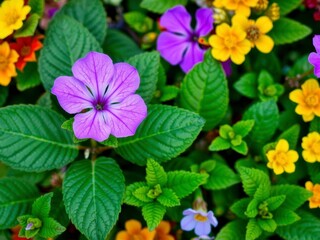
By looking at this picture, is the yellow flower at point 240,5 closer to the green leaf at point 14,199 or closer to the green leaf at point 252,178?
the green leaf at point 252,178

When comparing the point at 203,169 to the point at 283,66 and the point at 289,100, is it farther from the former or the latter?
the point at 283,66

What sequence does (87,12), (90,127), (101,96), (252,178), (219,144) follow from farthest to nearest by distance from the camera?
(87,12) < (219,144) < (252,178) < (101,96) < (90,127)

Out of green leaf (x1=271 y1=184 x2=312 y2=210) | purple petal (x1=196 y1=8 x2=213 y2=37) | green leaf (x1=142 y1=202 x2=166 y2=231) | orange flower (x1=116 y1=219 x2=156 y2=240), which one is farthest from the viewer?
purple petal (x1=196 y1=8 x2=213 y2=37)

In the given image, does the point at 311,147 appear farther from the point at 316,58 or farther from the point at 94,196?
the point at 94,196

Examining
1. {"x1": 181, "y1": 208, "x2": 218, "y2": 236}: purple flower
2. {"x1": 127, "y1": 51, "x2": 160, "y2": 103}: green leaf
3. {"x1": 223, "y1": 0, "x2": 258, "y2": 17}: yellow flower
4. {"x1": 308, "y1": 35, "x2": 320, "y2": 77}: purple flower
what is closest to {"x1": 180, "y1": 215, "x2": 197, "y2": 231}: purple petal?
{"x1": 181, "y1": 208, "x2": 218, "y2": 236}: purple flower

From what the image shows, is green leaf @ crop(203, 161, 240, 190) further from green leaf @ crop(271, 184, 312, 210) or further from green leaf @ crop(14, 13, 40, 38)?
green leaf @ crop(14, 13, 40, 38)

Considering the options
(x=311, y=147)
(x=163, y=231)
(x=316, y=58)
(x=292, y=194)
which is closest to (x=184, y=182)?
(x=163, y=231)
